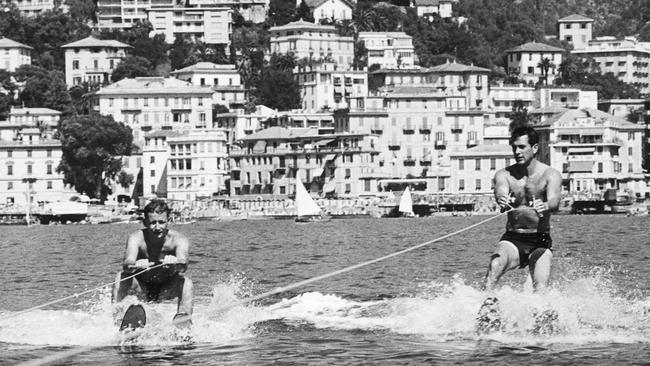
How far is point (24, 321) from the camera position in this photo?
34.1m

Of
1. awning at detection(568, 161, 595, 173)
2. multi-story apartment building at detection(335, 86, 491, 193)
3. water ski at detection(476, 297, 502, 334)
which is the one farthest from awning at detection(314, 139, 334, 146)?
water ski at detection(476, 297, 502, 334)

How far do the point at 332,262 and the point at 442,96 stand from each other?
404 feet

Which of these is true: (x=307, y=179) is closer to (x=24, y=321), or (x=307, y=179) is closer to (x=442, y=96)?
(x=442, y=96)

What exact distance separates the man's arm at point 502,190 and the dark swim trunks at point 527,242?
0.68m

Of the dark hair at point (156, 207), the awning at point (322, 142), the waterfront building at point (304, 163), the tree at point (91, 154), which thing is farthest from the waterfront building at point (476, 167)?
the dark hair at point (156, 207)

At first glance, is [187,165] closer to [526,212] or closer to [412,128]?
[412,128]

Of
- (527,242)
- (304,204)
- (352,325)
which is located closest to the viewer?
(527,242)

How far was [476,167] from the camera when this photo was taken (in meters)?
182

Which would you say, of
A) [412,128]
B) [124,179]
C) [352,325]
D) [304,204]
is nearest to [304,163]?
[412,128]

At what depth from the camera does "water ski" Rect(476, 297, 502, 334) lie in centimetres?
2959

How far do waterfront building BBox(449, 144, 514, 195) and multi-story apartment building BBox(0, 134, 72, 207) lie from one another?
41.4 m

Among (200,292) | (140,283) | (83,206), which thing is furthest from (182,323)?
(83,206)

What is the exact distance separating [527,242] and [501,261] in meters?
0.56

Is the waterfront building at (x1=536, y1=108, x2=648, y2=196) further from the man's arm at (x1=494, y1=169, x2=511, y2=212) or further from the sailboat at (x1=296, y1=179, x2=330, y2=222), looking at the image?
the man's arm at (x1=494, y1=169, x2=511, y2=212)
